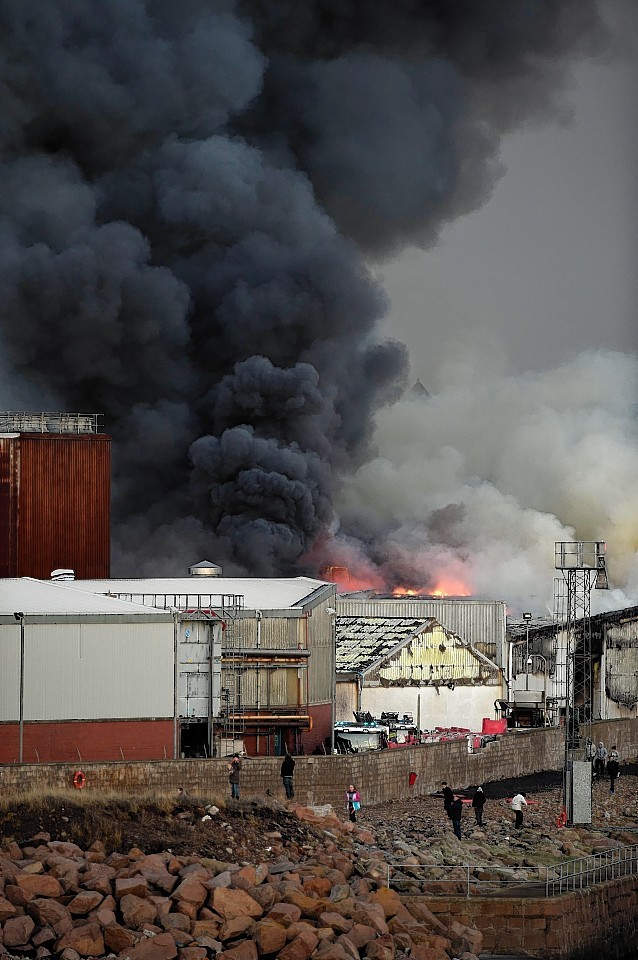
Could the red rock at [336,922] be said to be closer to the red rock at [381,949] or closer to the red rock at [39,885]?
the red rock at [381,949]

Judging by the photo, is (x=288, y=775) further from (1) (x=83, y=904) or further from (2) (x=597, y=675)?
(2) (x=597, y=675)

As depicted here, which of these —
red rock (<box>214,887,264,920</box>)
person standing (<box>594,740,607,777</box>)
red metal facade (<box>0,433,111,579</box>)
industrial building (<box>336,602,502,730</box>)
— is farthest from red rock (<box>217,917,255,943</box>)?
red metal facade (<box>0,433,111,579</box>)

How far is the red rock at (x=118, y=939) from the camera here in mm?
14789

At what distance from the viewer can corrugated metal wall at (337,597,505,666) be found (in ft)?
136

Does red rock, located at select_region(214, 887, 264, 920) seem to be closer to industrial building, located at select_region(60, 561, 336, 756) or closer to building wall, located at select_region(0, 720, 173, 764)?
building wall, located at select_region(0, 720, 173, 764)

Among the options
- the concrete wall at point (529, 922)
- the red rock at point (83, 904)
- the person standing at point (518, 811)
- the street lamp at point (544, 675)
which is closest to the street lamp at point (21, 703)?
the person standing at point (518, 811)

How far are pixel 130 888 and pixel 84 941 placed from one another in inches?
38.0

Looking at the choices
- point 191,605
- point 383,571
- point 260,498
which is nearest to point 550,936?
point 191,605

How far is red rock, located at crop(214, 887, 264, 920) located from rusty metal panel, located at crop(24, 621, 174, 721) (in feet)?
28.1

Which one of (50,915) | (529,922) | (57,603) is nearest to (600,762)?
(57,603)

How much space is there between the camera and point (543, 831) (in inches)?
878

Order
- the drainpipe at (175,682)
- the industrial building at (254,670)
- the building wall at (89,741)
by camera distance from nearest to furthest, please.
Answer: the building wall at (89,741)
the drainpipe at (175,682)
the industrial building at (254,670)

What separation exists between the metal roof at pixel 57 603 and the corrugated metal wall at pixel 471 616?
15338 mm

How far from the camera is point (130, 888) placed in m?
15.6
